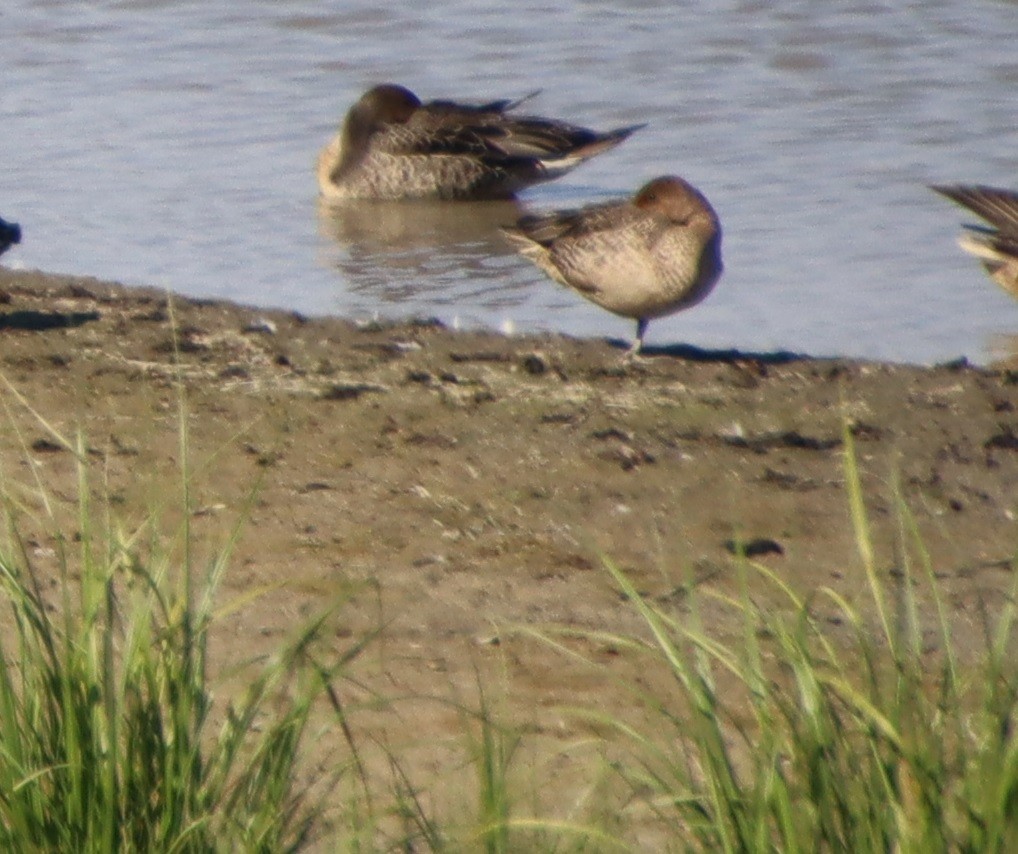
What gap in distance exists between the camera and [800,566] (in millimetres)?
5012

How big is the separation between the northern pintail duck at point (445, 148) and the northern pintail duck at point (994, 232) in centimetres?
288

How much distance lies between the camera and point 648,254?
23.8 ft

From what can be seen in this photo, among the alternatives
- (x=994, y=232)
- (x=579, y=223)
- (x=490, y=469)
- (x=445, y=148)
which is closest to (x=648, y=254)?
(x=579, y=223)

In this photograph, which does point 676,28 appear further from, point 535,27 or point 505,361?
point 505,361

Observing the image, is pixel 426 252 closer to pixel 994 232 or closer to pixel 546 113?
pixel 994 232

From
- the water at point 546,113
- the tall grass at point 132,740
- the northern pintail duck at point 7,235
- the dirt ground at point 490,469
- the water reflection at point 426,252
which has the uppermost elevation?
the tall grass at point 132,740

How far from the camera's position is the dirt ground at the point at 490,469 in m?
4.43

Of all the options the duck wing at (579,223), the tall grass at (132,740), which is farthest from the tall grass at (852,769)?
the duck wing at (579,223)

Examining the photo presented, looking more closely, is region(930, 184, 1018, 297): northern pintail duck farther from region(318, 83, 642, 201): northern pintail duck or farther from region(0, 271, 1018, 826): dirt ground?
region(318, 83, 642, 201): northern pintail duck

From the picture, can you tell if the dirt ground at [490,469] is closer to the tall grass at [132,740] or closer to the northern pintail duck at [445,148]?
the tall grass at [132,740]

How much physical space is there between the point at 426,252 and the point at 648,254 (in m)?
3.38

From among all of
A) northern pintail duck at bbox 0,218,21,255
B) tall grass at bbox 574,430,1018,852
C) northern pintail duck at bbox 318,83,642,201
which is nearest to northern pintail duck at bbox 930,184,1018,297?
northern pintail duck at bbox 318,83,642,201

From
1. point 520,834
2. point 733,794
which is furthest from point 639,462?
point 733,794

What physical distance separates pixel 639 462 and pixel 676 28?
9.41 m
